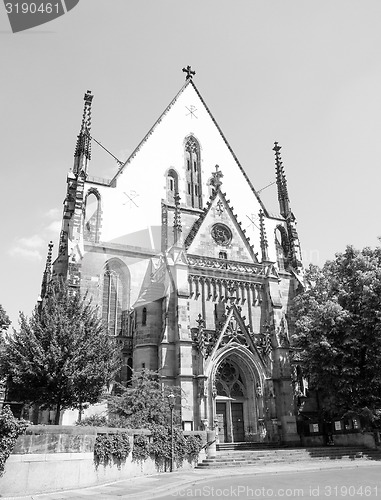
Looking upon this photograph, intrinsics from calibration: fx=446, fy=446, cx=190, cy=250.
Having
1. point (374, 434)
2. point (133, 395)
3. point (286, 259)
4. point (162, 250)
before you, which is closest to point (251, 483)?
point (133, 395)

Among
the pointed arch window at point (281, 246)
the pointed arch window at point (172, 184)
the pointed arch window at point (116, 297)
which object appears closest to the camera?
the pointed arch window at point (116, 297)

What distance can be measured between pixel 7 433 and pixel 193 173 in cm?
3013

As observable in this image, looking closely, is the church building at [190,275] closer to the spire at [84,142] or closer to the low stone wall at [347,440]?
the spire at [84,142]

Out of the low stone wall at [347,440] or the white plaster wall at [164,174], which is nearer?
the low stone wall at [347,440]

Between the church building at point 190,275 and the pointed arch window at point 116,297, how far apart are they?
73 mm

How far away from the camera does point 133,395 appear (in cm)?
2288

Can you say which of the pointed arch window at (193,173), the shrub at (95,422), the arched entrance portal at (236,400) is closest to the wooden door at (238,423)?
the arched entrance portal at (236,400)

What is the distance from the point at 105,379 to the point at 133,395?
1.67m

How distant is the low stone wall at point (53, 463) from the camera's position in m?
12.6

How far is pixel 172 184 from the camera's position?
127ft

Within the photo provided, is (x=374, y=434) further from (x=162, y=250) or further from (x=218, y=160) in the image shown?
(x=218, y=160)

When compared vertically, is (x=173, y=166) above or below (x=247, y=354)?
above

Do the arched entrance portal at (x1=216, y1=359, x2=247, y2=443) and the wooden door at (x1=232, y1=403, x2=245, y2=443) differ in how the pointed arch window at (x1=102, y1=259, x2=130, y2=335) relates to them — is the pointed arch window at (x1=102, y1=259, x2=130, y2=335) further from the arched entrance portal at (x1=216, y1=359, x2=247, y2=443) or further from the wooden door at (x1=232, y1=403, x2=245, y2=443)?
the wooden door at (x1=232, y1=403, x2=245, y2=443)

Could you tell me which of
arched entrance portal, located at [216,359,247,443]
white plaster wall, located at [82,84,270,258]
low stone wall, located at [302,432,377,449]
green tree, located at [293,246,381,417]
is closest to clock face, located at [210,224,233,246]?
white plaster wall, located at [82,84,270,258]
